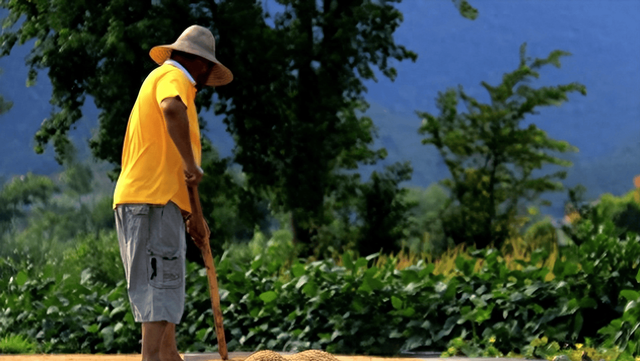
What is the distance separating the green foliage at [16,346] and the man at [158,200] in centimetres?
276

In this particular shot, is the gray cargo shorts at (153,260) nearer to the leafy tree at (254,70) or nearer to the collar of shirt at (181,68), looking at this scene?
the collar of shirt at (181,68)

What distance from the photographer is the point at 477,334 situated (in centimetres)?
571

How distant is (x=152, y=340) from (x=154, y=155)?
0.96 m

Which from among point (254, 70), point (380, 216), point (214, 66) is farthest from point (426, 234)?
point (214, 66)

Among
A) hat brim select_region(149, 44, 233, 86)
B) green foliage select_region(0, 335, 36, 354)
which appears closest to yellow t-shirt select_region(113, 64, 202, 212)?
hat brim select_region(149, 44, 233, 86)

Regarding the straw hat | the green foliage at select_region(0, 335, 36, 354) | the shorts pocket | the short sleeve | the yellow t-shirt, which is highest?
the straw hat

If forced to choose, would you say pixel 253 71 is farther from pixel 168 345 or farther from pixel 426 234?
pixel 168 345

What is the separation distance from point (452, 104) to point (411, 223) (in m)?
2.73

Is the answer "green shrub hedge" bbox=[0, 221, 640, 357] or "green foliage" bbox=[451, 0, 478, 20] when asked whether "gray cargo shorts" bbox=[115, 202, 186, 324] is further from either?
"green foliage" bbox=[451, 0, 478, 20]

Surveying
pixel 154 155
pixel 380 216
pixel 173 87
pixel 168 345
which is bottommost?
pixel 168 345

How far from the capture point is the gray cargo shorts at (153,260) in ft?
12.8

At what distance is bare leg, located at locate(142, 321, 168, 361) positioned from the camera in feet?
12.8

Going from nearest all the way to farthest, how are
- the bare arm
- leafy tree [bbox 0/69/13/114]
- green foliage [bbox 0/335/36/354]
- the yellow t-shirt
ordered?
the bare arm
the yellow t-shirt
green foliage [bbox 0/335/36/354]
leafy tree [bbox 0/69/13/114]

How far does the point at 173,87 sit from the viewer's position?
3883 mm
